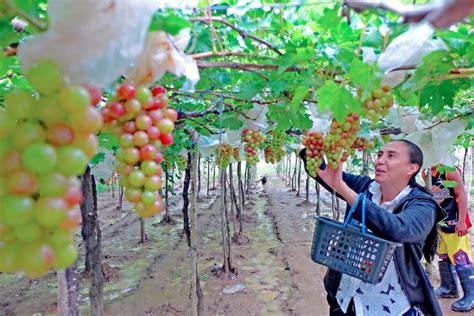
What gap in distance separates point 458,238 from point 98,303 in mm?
4830

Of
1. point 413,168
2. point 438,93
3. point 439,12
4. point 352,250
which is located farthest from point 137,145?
point 413,168

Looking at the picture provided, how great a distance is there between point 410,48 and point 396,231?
1248 millimetres

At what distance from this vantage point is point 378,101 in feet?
5.83

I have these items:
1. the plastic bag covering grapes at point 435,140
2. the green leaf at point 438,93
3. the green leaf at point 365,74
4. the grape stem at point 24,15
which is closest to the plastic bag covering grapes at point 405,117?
the plastic bag covering grapes at point 435,140

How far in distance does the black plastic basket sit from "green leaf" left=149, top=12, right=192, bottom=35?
1.82 m

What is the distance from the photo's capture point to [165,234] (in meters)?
9.84

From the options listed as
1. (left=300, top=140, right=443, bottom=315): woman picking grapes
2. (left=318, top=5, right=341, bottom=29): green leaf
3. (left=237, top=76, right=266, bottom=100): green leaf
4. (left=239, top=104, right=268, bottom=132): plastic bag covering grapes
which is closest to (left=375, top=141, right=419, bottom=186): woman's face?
(left=300, top=140, right=443, bottom=315): woman picking grapes

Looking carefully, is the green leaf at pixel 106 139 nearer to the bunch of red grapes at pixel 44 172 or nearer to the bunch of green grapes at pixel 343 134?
the bunch of green grapes at pixel 343 134

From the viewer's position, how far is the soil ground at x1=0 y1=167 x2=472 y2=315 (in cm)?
555

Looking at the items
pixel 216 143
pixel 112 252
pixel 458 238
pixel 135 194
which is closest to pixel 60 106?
pixel 135 194

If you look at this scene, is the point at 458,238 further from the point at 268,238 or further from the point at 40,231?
the point at 40,231

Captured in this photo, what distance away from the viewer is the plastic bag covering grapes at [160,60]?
3.93ft

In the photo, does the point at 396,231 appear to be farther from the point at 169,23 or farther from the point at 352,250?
the point at 169,23

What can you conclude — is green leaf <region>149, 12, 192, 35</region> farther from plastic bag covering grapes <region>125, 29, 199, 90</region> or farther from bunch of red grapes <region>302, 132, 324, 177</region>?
bunch of red grapes <region>302, 132, 324, 177</region>
